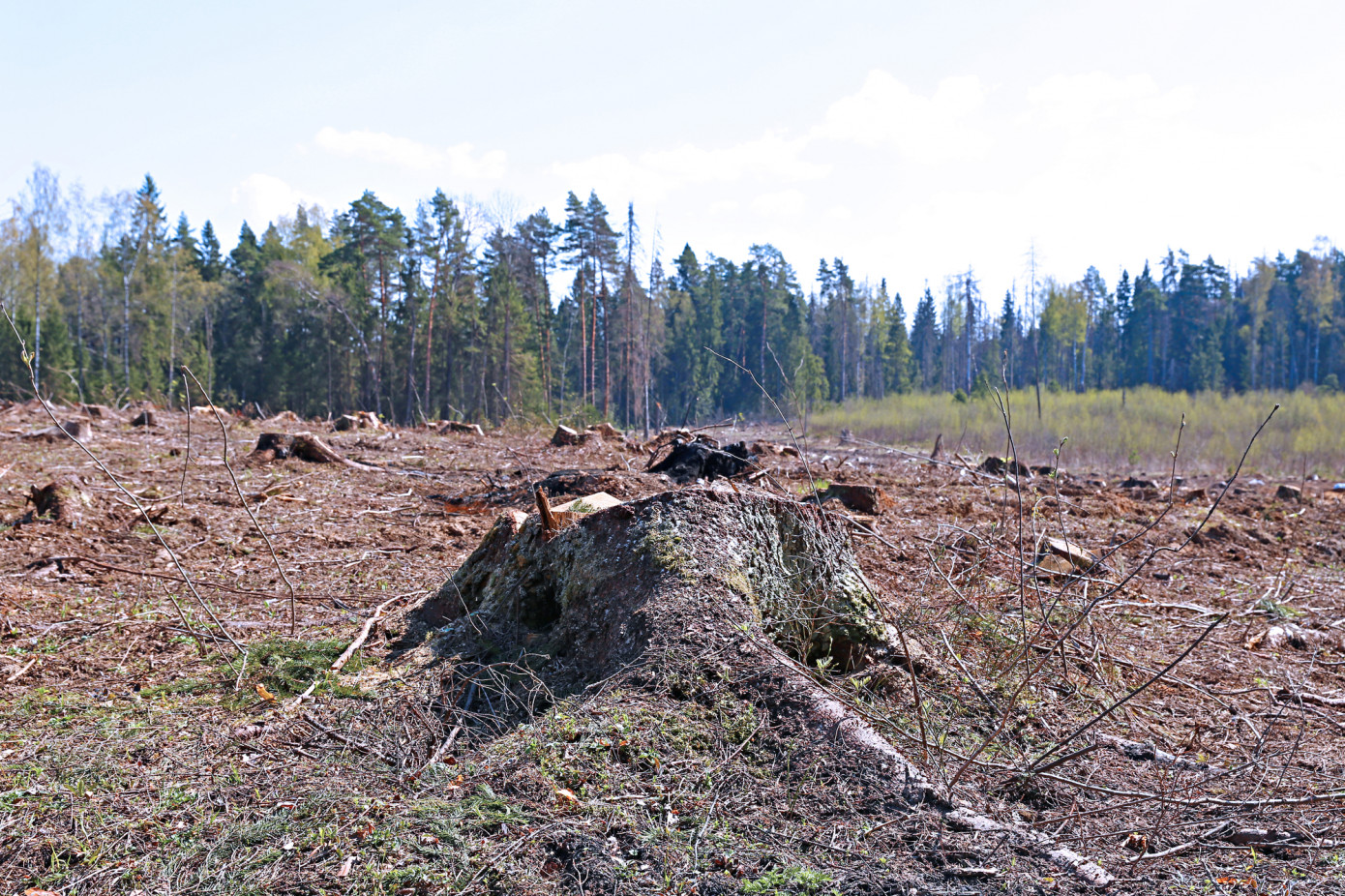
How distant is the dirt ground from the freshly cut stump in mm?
74

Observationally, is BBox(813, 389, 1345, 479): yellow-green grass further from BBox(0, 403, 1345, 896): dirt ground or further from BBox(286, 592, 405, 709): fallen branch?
BBox(286, 592, 405, 709): fallen branch

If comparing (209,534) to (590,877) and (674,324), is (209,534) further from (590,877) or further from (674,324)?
(674,324)

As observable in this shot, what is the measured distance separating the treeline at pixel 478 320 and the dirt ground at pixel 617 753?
18.2 m

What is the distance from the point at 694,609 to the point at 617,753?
2.31 ft

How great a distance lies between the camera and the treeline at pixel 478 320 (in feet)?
109

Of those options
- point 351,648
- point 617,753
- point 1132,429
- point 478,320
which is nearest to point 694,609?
point 617,753

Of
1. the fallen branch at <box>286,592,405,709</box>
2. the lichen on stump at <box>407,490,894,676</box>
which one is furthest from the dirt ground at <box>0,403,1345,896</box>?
the lichen on stump at <box>407,490,894,676</box>

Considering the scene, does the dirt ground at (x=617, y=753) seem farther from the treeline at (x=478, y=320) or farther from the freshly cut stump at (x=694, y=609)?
the treeline at (x=478, y=320)

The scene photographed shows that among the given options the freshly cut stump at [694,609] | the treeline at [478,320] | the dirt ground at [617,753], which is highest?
the treeline at [478,320]

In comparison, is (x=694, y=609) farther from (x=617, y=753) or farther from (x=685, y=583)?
(x=617, y=753)

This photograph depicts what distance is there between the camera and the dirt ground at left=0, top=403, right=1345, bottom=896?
1914mm

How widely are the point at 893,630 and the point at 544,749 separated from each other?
68.0 inches

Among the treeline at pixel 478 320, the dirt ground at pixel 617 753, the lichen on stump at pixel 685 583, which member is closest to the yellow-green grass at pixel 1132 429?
the treeline at pixel 478 320

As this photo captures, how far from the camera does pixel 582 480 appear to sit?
22.4 feet
